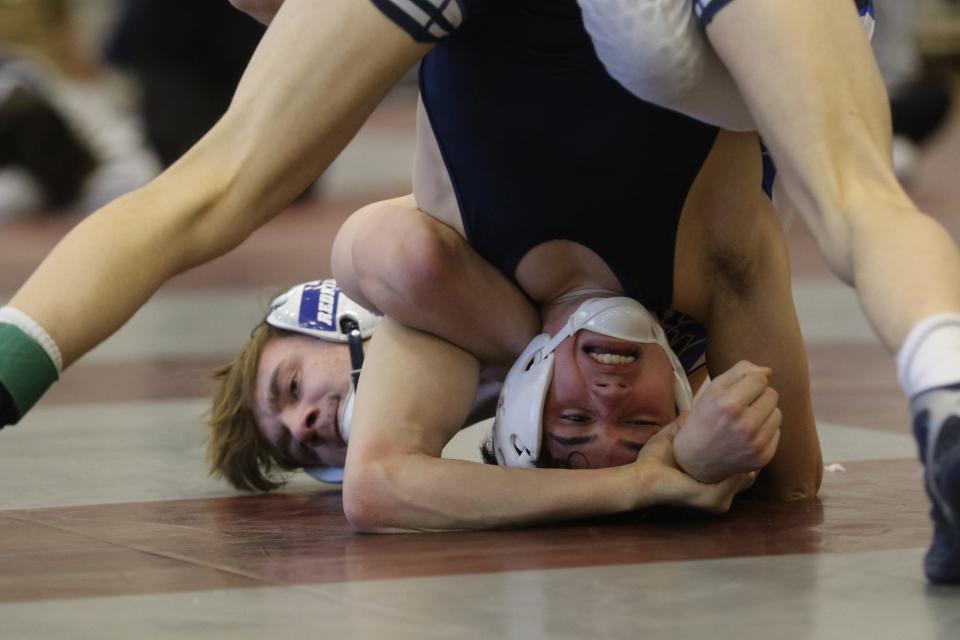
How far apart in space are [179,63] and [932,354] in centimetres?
905

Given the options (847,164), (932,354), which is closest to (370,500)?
(847,164)

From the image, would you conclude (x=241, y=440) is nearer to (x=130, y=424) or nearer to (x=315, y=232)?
(x=130, y=424)

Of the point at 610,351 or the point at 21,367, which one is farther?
the point at 610,351

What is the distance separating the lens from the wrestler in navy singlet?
291 centimetres

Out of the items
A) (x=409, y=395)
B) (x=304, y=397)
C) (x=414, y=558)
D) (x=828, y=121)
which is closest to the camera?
(x=828, y=121)

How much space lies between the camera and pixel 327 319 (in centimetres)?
372

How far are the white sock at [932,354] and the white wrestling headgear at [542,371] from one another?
2.97 feet

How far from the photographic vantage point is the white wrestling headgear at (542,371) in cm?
303

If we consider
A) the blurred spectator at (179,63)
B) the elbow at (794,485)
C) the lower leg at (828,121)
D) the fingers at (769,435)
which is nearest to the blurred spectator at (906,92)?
the blurred spectator at (179,63)

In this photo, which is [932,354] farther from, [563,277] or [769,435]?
[563,277]

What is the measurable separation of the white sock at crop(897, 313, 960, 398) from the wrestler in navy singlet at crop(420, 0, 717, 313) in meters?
0.89

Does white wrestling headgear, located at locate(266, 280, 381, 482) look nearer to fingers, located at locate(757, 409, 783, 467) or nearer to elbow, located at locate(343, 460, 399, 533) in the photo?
elbow, located at locate(343, 460, 399, 533)

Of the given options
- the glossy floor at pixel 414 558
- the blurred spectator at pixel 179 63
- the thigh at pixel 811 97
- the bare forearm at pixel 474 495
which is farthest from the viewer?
the blurred spectator at pixel 179 63

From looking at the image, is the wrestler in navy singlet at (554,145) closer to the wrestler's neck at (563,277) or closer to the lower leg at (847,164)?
the wrestler's neck at (563,277)
